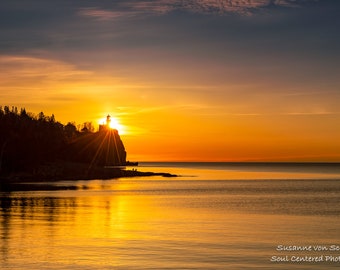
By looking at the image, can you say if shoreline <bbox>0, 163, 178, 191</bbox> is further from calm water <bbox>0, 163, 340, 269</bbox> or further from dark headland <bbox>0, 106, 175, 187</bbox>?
calm water <bbox>0, 163, 340, 269</bbox>

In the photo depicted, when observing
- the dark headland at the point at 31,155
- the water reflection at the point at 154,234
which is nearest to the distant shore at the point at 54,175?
the dark headland at the point at 31,155

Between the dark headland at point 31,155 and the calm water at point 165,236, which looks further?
the dark headland at point 31,155

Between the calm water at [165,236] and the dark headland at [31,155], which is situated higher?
the dark headland at [31,155]

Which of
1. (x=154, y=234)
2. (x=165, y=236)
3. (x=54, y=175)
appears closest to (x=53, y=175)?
(x=54, y=175)

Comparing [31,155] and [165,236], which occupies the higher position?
[31,155]

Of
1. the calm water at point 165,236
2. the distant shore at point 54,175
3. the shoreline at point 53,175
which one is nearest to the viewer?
the calm water at point 165,236

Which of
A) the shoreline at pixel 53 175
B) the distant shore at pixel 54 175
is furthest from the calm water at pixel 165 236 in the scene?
the distant shore at pixel 54 175

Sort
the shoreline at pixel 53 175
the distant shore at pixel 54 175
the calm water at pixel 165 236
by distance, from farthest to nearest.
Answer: the distant shore at pixel 54 175
the shoreline at pixel 53 175
the calm water at pixel 165 236

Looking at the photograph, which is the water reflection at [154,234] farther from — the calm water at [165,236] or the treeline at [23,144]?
the treeline at [23,144]

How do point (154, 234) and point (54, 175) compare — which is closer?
point (154, 234)

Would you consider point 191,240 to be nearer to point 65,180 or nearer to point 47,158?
point 65,180

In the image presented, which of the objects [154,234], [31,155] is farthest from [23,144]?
[154,234]

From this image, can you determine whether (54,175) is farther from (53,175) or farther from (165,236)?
(165,236)

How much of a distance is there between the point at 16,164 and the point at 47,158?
18.7m
